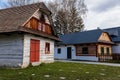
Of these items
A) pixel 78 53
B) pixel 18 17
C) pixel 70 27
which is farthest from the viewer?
pixel 70 27

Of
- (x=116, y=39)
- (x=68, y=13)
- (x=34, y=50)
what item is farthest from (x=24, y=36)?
(x=68, y=13)

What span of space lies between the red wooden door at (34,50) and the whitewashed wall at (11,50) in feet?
4.58

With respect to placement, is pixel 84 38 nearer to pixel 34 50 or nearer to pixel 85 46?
pixel 85 46

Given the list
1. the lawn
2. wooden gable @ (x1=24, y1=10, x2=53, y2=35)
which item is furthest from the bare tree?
the lawn

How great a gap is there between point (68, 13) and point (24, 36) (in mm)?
31392

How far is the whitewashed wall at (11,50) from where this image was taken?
14.7 m

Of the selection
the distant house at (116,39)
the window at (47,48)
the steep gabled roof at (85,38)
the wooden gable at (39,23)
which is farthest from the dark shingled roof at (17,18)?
the distant house at (116,39)

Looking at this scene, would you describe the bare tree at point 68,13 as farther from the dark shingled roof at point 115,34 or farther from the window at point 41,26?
the window at point 41,26

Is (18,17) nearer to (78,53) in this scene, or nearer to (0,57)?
(0,57)

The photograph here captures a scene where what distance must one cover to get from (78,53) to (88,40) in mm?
2842

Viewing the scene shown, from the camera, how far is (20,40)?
1480 centimetres

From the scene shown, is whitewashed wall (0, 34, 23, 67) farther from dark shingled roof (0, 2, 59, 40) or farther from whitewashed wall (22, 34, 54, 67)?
dark shingled roof (0, 2, 59, 40)

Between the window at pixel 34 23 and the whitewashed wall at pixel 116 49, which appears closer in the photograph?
the window at pixel 34 23

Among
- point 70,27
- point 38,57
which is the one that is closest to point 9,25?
point 38,57
